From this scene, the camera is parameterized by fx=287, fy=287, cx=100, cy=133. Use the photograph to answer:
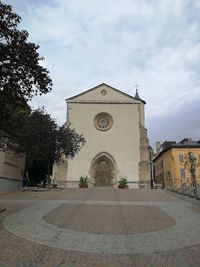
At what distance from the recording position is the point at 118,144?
36.2m

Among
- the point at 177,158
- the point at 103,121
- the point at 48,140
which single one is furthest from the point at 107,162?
the point at 177,158

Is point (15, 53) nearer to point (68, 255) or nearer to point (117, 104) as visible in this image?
point (68, 255)

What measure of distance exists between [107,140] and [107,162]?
279 centimetres

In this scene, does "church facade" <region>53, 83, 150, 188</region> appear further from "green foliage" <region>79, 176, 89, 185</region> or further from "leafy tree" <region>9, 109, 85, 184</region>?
"leafy tree" <region>9, 109, 85, 184</region>

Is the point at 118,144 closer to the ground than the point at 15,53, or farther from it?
farther from it

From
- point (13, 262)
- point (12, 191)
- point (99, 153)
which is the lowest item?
point (13, 262)

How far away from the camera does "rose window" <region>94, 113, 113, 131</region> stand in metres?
37.2

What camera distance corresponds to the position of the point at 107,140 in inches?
1432

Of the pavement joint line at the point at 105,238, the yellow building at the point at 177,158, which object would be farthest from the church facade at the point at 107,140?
the pavement joint line at the point at 105,238

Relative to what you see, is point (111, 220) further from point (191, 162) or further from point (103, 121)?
point (103, 121)

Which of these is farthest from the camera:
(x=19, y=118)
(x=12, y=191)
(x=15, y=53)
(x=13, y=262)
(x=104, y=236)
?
(x=12, y=191)

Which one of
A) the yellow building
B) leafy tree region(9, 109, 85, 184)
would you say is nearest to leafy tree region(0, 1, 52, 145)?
leafy tree region(9, 109, 85, 184)

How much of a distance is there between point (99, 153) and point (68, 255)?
2982 centimetres

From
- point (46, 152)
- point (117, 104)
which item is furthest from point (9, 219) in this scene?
point (117, 104)
